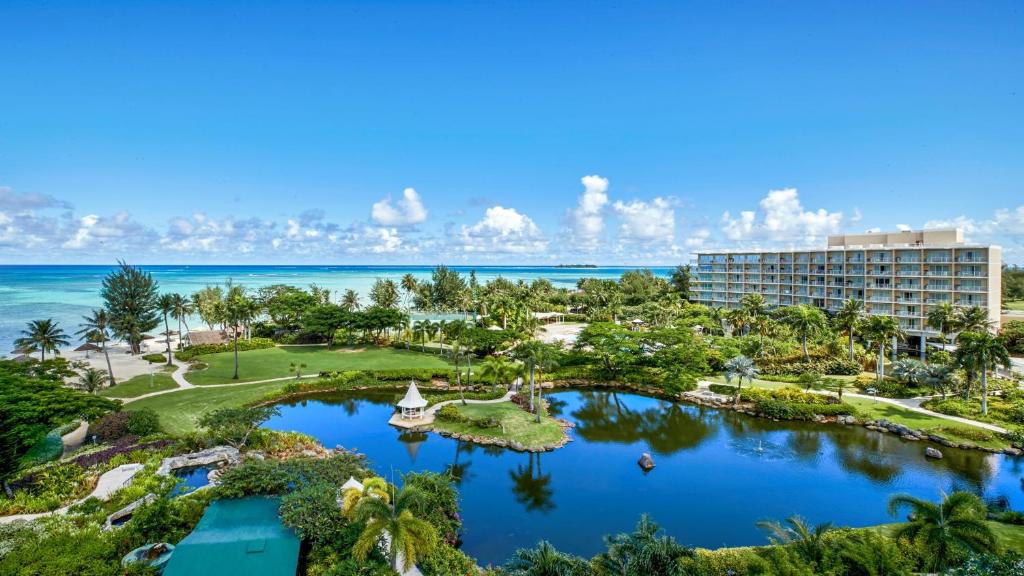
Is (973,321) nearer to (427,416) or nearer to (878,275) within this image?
(878,275)

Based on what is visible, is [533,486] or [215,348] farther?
[215,348]

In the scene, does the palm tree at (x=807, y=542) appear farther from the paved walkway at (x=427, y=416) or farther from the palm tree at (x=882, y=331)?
the palm tree at (x=882, y=331)

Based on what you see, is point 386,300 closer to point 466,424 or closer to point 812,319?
point 466,424

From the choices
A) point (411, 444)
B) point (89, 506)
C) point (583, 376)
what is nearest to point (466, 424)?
point (411, 444)

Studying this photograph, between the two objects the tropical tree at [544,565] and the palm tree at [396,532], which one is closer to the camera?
the tropical tree at [544,565]

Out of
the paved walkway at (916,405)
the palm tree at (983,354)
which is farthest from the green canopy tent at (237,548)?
the palm tree at (983,354)

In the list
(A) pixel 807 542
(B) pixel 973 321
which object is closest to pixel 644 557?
(A) pixel 807 542
